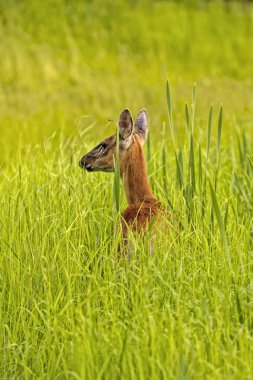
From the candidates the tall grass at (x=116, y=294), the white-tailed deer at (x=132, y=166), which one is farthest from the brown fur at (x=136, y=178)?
the tall grass at (x=116, y=294)

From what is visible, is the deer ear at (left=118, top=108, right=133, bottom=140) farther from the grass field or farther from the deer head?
the grass field

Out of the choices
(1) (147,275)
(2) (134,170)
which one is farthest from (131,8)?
(1) (147,275)

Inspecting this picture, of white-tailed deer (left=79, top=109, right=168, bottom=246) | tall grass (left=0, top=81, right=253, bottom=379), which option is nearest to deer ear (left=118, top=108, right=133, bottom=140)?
white-tailed deer (left=79, top=109, right=168, bottom=246)

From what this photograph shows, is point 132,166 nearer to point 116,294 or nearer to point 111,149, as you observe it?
point 111,149

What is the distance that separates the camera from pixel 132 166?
460 centimetres

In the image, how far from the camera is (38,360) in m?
3.60

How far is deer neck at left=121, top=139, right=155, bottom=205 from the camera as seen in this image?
459 centimetres

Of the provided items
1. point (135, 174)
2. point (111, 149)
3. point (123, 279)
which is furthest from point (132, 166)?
point (123, 279)

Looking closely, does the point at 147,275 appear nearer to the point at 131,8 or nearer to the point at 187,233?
the point at 187,233

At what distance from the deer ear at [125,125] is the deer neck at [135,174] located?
97 millimetres

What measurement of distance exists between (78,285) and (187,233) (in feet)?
1.96

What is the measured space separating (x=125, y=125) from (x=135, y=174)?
26 centimetres

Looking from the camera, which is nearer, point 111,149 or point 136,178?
point 136,178

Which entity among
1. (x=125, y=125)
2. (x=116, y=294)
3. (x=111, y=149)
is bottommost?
(x=116, y=294)
